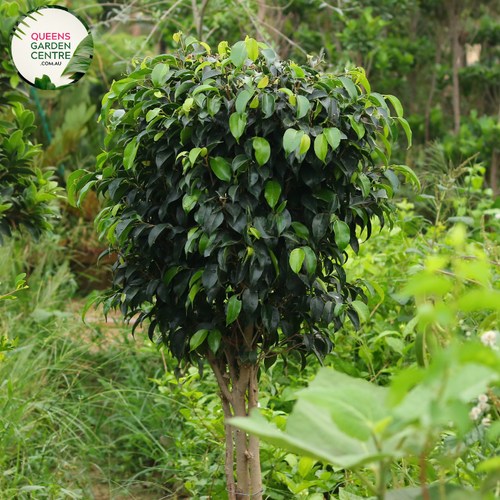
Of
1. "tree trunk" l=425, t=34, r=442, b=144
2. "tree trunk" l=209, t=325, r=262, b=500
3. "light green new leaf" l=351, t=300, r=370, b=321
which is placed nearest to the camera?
"light green new leaf" l=351, t=300, r=370, b=321

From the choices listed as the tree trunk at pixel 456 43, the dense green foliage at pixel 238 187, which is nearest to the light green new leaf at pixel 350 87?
the dense green foliage at pixel 238 187

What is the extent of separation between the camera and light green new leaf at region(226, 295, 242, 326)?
1.66m

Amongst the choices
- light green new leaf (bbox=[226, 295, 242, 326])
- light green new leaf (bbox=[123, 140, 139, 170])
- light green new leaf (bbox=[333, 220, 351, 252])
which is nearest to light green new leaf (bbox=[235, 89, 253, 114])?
light green new leaf (bbox=[123, 140, 139, 170])

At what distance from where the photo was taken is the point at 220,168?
1.64 m

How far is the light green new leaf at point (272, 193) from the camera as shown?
1.63 m

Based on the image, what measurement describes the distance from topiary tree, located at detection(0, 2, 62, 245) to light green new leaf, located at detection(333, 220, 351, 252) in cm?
157

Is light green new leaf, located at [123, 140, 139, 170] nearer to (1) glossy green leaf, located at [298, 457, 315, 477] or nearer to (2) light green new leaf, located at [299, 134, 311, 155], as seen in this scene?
(2) light green new leaf, located at [299, 134, 311, 155]

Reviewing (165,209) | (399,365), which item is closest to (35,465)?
(165,209)

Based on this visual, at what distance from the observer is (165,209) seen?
1780mm

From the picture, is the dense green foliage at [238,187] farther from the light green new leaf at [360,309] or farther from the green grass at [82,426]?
the green grass at [82,426]

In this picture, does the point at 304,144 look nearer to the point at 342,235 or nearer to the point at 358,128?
the point at 358,128

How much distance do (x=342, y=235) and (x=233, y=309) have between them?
425 mm

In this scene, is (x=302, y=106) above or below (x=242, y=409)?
above

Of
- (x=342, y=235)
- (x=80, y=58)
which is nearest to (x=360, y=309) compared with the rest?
(x=342, y=235)
